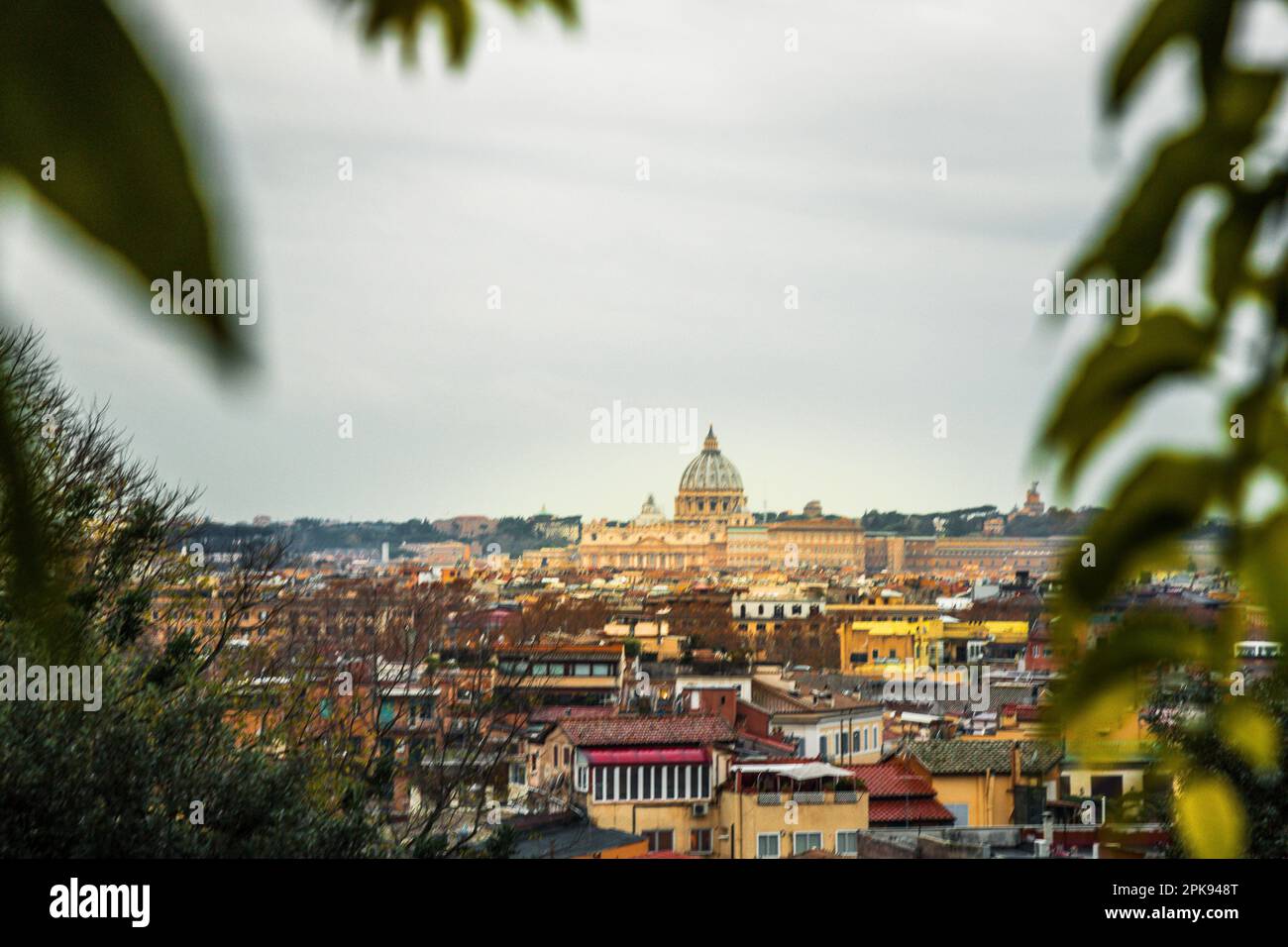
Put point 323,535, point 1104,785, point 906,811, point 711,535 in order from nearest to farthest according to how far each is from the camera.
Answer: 1. point 323,535
2. point 906,811
3. point 1104,785
4. point 711,535

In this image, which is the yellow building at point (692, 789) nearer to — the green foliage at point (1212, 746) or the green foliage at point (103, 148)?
the green foliage at point (1212, 746)

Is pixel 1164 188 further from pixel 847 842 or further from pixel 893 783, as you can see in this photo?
pixel 893 783

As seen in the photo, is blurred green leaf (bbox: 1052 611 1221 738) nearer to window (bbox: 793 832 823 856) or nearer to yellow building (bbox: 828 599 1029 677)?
window (bbox: 793 832 823 856)

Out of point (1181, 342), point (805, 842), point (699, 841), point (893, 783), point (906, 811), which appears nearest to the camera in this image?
point (1181, 342)

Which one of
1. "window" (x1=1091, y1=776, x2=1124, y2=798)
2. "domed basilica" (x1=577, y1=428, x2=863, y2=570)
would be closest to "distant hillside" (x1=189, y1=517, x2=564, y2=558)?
"window" (x1=1091, y1=776, x2=1124, y2=798)

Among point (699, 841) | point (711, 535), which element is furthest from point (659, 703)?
point (711, 535)
